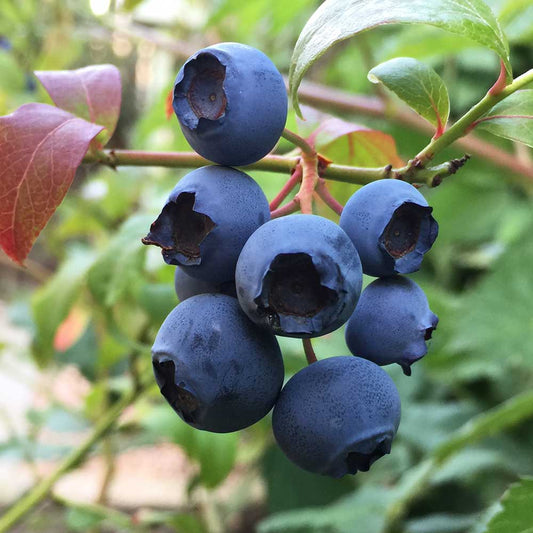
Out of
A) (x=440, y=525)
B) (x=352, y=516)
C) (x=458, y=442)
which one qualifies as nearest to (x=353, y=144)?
(x=458, y=442)

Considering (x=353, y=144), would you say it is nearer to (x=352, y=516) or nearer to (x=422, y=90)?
(x=422, y=90)

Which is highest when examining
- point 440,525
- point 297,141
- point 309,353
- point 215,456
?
point 297,141

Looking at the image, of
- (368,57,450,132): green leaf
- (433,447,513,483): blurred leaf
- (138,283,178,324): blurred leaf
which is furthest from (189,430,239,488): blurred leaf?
(368,57,450,132): green leaf

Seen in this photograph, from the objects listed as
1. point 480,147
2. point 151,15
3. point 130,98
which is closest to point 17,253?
point 480,147

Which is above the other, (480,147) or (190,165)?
(190,165)

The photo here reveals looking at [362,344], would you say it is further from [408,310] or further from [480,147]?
[480,147]
